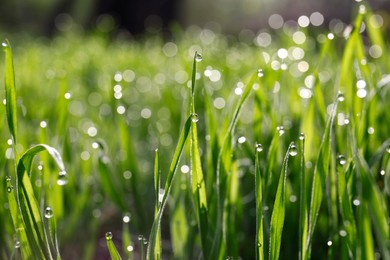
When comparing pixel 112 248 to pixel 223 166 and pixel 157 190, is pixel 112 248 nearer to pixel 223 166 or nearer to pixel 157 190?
pixel 157 190

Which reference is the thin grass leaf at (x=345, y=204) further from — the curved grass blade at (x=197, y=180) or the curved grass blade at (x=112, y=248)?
the curved grass blade at (x=112, y=248)

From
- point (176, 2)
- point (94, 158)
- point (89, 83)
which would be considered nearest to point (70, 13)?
point (176, 2)

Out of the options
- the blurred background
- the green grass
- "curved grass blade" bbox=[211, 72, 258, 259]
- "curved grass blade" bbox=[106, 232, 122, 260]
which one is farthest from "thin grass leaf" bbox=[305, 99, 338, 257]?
the blurred background

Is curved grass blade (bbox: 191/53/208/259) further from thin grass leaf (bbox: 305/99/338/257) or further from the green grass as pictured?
thin grass leaf (bbox: 305/99/338/257)

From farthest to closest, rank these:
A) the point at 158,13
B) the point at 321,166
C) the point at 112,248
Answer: the point at 158,13 → the point at 321,166 → the point at 112,248

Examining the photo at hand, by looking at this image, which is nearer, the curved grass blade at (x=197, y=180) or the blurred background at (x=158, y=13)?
the curved grass blade at (x=197, y=180)

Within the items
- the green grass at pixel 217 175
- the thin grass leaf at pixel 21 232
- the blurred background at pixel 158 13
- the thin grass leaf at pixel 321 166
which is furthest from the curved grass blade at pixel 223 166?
the blurred background at pixel 158 13

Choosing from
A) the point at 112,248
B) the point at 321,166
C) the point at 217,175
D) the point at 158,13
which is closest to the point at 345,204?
the point at 321,166

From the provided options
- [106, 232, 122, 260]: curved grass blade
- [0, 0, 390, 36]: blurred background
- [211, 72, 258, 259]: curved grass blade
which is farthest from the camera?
[0, 0, 390, 36]: blurred background

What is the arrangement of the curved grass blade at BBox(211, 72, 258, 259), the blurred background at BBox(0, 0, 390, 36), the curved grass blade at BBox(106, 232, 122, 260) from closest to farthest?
the curved grass blade at BBox(106, 232, 122, 260) < the curved grass blade at BBox(211, 72, 258, 259) < the blurred background at BBox(0, 0, 390, 36)
